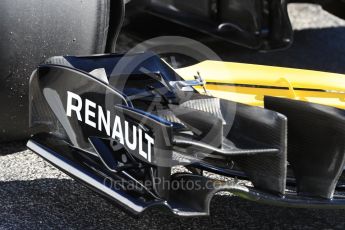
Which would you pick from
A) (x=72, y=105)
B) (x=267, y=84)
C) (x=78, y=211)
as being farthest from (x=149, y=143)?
(x=267, y=84)

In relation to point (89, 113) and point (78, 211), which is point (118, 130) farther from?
point (78, 211)

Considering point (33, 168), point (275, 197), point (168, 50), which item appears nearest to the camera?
point (275, 197)

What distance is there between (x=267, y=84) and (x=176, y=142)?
64cm

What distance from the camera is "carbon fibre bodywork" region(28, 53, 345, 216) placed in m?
1.96

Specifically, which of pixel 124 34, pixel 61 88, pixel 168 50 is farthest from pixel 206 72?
pixel 124 34

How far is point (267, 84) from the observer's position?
246 centimetres

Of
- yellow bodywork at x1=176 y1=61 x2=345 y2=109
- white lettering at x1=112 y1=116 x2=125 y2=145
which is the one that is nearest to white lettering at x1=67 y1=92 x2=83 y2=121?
white lettering at x1=112 y1=116 x2=125 y2=145

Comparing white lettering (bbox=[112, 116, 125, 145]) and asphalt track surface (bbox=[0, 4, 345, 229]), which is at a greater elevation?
white lettering (bbox=[112, 116, 125, 145])

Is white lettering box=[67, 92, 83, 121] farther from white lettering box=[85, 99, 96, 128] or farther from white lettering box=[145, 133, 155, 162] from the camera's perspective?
white lettering box=[145, 133, 155, 162]

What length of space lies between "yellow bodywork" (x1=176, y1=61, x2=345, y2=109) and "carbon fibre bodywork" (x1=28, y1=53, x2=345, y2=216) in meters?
0.24

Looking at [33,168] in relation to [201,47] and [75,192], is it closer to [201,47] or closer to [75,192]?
[75,192]

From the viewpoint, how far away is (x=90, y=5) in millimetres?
2529

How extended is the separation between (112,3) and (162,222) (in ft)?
2.86

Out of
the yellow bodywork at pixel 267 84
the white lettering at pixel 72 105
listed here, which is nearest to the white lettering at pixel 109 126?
the white lettering at pixel 72 105
